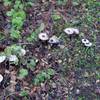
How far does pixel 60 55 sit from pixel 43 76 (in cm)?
62

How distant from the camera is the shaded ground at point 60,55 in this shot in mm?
4668

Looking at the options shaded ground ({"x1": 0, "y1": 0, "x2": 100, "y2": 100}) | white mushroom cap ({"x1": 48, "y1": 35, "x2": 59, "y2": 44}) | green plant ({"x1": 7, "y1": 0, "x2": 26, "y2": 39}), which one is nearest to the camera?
shaded ground ({"x1": 0, "y1": 0, "x2": 100, "y2": 100})

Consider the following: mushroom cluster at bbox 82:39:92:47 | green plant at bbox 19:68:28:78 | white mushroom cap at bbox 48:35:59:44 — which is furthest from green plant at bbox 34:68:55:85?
mushroom cluster at bbox 82:39:92:47

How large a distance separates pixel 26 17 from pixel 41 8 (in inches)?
18.8

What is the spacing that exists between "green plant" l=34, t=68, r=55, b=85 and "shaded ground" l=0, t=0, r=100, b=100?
0.06 metres

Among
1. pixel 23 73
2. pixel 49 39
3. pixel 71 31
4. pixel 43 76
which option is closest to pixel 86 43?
pixel 71 31

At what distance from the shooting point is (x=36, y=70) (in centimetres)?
488

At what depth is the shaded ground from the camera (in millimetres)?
4668

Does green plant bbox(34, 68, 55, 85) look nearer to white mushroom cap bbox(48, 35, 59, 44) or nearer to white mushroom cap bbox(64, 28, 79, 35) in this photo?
white mushroom cap bbox(48, 35, 59, 44)

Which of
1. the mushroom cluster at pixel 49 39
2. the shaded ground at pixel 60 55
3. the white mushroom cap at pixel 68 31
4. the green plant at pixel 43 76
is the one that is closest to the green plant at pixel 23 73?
the shaded ground at pixel 60 55

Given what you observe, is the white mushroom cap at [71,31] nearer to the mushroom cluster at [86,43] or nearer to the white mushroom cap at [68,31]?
the white mushroom cap at [68,31]

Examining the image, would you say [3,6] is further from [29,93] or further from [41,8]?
[29,93]

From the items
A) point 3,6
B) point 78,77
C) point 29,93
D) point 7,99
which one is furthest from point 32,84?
point 3,6

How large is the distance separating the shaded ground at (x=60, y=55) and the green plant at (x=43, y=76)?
0.06 meters
